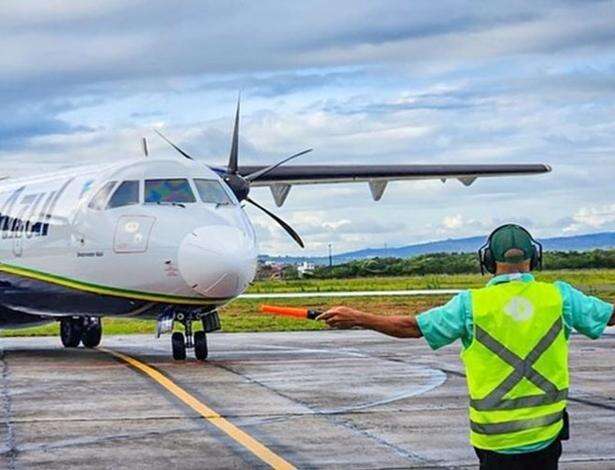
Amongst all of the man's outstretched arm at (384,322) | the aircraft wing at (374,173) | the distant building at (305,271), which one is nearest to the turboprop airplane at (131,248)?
the aircraft wing at (374,173)

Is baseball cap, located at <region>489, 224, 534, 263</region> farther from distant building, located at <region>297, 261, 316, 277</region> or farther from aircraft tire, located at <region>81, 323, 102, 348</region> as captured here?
distant building, located at <region>297, 261, 316, 277</region>

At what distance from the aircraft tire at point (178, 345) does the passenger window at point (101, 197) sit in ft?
6.98

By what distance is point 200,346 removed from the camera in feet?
63.4

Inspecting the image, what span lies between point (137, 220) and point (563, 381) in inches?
530

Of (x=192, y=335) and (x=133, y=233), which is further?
(x=192, y=335)

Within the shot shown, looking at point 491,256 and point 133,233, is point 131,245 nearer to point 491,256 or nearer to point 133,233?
point 133,233

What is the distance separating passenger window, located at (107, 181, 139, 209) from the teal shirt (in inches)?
534

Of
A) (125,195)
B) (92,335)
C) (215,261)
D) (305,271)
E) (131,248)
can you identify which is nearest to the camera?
(215,261)

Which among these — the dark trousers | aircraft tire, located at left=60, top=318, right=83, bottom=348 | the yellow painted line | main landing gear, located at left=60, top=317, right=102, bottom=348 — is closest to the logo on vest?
the dark trousers

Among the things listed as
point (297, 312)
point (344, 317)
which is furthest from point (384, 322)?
point (297, 312)

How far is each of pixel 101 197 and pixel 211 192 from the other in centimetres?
167

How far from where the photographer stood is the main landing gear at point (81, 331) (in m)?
23.6

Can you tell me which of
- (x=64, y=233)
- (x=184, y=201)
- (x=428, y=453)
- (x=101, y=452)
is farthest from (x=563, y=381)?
(x=64, y=233)

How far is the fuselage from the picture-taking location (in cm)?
1789
